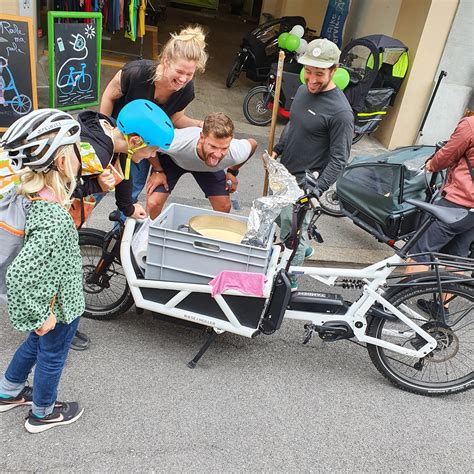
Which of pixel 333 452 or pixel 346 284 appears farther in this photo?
pixel 346 284

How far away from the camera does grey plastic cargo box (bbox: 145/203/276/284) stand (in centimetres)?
279

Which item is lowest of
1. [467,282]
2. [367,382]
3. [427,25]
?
[367,382]

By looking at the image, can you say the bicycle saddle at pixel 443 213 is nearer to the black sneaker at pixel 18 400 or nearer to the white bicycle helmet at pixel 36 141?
the white bicycle helmet at pixel 36 141

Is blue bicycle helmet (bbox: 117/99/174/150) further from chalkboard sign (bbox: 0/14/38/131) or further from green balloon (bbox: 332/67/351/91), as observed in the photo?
green balloon (bbox: 332/67/351/91)

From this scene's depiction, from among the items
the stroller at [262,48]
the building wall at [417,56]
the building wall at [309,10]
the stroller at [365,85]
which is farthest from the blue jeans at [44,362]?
the building wall at [309,10]

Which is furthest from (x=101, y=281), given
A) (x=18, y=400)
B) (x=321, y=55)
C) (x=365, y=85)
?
(x=365, y=85)

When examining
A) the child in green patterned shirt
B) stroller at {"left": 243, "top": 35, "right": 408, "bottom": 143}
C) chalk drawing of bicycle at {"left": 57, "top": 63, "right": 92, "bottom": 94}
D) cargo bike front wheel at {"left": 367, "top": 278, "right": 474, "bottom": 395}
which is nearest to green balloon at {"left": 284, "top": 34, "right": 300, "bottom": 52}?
stroller at {"left": 243, "top": 35, "right": 408, "bottom": 143}

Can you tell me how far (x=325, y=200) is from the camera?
5.46 meters

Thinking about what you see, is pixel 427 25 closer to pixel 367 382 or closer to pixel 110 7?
pixel 110 7

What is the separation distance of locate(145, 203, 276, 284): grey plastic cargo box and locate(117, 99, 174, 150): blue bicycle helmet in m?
0.50

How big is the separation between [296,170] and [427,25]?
507cm

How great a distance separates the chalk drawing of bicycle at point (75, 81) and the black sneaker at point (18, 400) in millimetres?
4655

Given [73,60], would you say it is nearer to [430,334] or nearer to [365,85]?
[365,85]

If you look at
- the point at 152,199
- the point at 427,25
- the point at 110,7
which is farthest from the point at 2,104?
the point at 427,25
